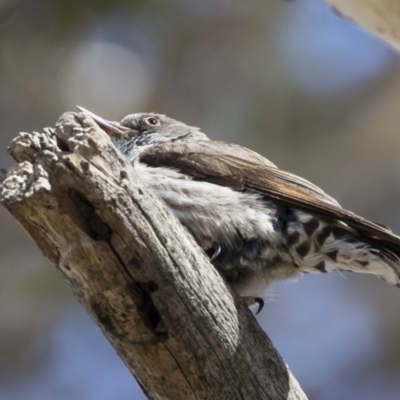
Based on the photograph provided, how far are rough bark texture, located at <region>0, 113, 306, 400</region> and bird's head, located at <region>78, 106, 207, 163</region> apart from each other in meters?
1.62

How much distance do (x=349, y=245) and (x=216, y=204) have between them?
0.50 meters

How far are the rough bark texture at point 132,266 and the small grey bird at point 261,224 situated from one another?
537mm

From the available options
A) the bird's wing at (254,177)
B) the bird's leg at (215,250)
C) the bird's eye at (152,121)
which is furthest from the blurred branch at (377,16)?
the bird's eye at (152,121)

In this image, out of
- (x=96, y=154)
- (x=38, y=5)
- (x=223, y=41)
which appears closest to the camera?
(x=96, y=154)

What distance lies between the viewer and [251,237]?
3.20 metres

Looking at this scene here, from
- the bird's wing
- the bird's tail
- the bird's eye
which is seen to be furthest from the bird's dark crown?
the bird's tail

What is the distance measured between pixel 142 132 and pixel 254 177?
3.28ft

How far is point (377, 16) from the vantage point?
278cm

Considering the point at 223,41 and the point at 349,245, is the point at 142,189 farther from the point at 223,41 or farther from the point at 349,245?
the point at 223,41

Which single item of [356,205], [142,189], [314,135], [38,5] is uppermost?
[38,5]

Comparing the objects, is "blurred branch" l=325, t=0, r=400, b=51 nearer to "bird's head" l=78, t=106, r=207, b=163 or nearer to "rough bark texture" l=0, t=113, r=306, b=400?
"rough bark texture" l=0, t=113, r=306, b=400

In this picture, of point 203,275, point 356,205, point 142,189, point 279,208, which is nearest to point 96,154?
point 142,189

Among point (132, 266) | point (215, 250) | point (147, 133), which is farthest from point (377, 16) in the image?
point (147, 133)

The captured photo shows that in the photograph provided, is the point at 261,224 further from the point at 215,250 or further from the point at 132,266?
the point at 132,266
